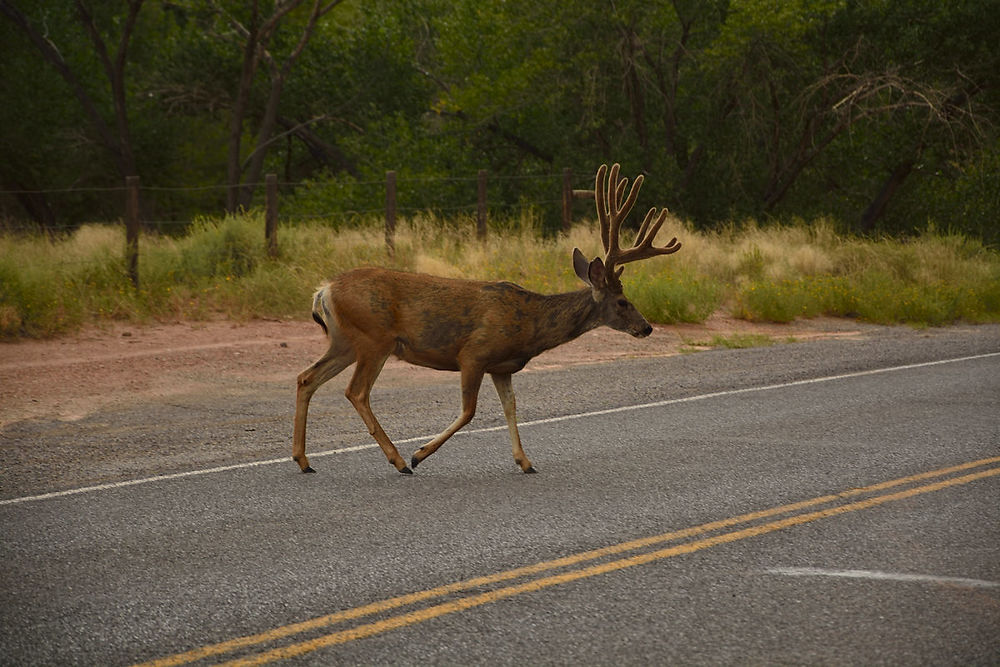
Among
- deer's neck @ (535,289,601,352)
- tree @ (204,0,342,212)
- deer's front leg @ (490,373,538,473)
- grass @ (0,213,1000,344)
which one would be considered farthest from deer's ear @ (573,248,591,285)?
tree @ (204,0,342,212)

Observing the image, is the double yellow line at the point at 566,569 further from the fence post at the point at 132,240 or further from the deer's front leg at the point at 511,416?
the fence post at the point at 132,240

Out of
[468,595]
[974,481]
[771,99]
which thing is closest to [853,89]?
[771,99]

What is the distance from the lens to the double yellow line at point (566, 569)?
4852mm

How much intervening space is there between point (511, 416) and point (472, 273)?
11.8 metres

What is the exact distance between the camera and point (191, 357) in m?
14.6

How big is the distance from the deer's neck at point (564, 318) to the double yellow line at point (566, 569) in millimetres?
1971

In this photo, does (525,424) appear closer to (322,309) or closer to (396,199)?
(322,309)

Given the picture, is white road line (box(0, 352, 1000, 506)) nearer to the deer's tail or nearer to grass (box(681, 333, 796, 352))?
the deer's tail

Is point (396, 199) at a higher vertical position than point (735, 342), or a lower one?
higher

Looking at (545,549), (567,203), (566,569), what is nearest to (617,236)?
(545,549)

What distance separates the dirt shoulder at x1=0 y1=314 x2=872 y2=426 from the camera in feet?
39.8

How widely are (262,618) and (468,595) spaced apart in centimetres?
95

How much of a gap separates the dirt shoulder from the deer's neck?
16.3 feet

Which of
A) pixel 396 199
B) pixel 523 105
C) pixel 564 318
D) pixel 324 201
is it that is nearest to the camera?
pixel 564 318
